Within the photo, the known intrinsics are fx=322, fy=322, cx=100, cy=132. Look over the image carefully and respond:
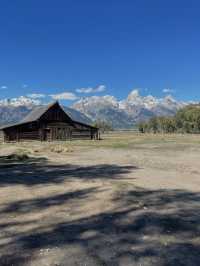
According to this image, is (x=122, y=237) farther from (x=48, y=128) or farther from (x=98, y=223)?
(x=48, y=128)

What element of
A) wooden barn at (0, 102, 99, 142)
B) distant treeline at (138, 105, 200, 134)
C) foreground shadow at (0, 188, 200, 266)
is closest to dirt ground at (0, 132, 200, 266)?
foreground shadow at (0, 188, 200, 266)

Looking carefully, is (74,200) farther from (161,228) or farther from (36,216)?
(161,228)

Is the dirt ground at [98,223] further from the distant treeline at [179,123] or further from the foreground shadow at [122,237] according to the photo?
the distant treeline at [179,123]

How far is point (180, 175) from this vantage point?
16.1m

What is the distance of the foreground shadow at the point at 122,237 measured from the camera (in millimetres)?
5754

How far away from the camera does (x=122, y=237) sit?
22.4ft

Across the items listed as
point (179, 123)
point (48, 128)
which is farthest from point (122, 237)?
point (179, 123)

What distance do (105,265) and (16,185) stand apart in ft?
26.1

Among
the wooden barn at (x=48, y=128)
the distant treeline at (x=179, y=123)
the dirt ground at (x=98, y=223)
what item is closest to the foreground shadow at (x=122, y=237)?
the dirt ground at (x=98, y=223)

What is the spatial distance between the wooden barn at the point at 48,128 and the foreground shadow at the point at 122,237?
5482cm

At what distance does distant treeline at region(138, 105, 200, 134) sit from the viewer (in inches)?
5417

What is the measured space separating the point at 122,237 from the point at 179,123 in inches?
5930

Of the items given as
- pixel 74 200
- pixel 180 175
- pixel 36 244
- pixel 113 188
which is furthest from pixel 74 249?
pixel 180 175

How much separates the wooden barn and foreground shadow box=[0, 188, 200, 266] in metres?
54.8
